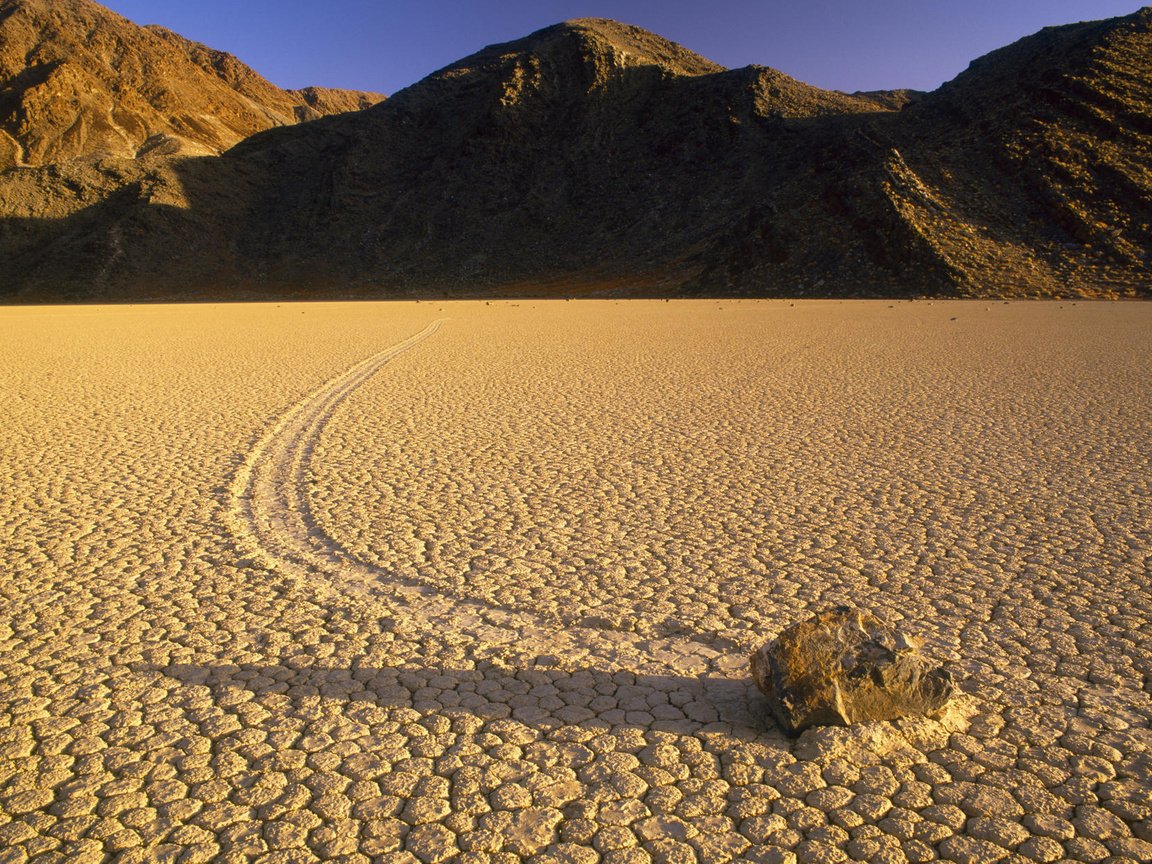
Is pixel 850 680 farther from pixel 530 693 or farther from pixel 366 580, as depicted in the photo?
pixel 366 580

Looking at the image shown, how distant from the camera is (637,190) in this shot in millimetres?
54000

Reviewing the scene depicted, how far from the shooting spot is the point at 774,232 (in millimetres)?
38875

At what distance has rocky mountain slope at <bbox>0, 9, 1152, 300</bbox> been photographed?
3609cm

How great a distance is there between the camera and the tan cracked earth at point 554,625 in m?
2.53

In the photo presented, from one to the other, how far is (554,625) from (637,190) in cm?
5290

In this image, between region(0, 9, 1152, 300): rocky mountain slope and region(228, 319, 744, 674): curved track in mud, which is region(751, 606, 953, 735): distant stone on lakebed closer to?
region(228, 319, 744, 674): curved track in mud

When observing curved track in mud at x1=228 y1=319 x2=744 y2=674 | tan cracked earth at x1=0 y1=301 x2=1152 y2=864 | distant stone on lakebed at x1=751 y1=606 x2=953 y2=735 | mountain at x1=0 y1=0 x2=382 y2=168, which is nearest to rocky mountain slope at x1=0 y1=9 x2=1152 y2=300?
mountain at x1=0 y1=0 x2=382 y2=168

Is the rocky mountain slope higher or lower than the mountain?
lower

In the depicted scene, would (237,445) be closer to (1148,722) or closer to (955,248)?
(1148,722)

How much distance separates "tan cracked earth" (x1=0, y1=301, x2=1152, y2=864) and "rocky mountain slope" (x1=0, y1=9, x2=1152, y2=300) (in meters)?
29.6

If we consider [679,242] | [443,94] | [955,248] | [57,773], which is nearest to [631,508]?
[57,773]

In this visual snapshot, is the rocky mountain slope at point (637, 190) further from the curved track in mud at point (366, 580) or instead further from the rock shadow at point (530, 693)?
the rock shadow at point (530, 693)

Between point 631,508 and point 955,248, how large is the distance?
110ft

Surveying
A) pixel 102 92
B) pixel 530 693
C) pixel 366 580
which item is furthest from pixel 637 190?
pixel 102 92
